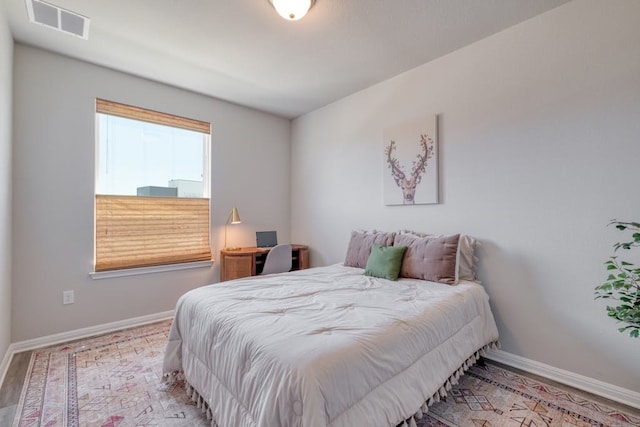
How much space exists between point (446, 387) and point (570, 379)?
1028mm

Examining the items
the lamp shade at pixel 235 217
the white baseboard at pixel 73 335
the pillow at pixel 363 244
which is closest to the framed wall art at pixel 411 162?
the pillow at pixel 363 244

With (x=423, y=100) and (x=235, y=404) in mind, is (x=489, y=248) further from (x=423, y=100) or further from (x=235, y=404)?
(x=235, y=404)

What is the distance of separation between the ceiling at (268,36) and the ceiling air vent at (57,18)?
0.06 m

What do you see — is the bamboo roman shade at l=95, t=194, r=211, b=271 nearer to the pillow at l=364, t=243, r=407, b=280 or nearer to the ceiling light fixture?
the pillow at l=364, t=243, r=407, b=280

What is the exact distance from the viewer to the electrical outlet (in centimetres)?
271

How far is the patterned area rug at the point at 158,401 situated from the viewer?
5.40ft

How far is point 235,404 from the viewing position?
4.31 ft

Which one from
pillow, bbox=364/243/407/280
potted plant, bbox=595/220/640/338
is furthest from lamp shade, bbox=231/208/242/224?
potted plant, bbox=595/220/640/338

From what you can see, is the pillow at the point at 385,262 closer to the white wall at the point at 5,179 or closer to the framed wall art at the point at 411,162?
the framed wall art at the point at 411,162

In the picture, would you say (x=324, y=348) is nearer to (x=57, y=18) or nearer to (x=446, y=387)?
(x=446, y=387)

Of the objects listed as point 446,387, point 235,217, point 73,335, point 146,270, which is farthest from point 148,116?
point 446,387

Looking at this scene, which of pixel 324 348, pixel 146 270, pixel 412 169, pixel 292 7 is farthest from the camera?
pixel 146 270

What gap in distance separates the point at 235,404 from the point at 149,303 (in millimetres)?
2384

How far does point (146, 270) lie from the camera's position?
3.16 metres
